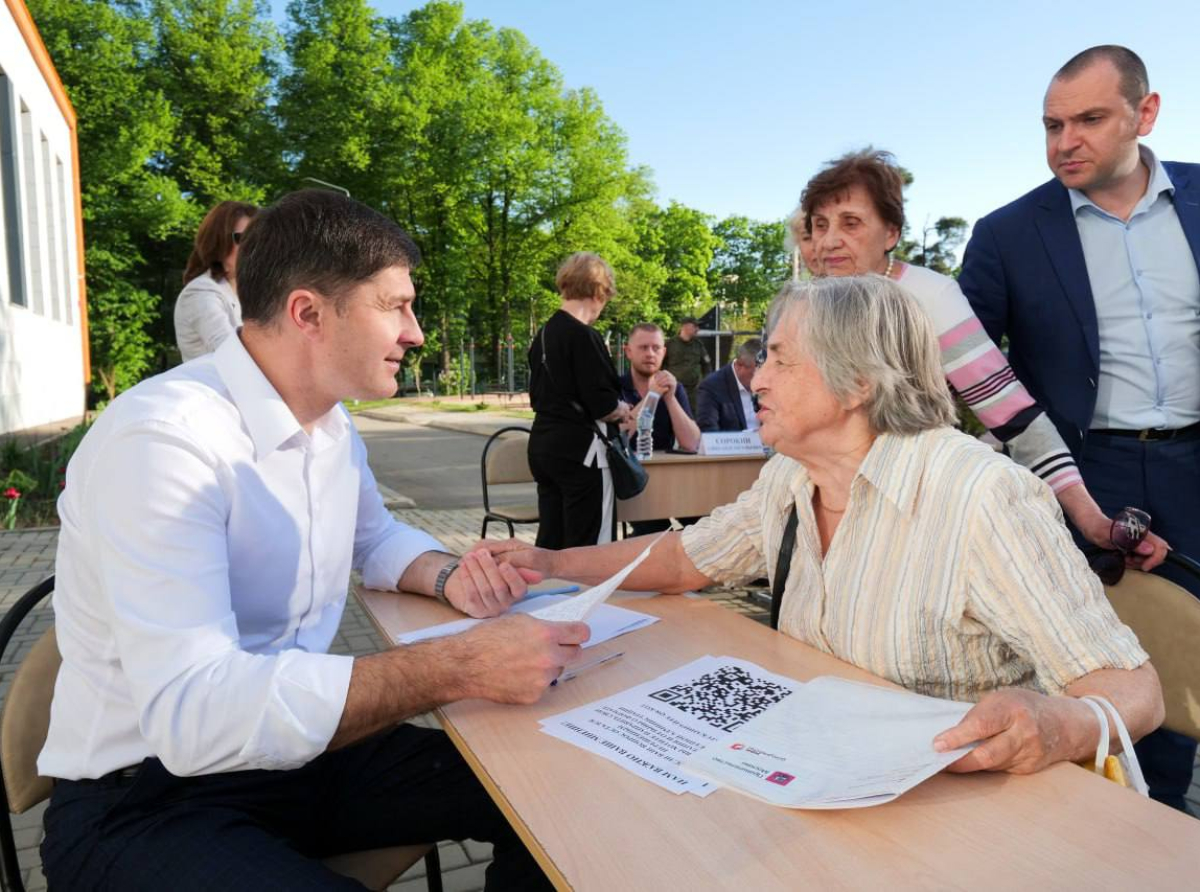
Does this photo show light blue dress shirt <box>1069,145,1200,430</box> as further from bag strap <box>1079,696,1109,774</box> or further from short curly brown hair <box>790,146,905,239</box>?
bag strap <box>1079,696,1109,774</box>

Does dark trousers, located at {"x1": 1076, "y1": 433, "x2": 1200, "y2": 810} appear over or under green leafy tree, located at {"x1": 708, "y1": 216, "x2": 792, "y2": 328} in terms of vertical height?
under

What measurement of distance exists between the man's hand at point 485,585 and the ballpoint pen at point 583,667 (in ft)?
1.32

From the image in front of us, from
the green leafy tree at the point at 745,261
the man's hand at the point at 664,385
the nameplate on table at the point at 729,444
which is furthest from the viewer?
the green leafy tree at the point at 745,261

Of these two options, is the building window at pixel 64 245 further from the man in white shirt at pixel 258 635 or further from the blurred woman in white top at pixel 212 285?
the man in white shirt at pixel 258 635

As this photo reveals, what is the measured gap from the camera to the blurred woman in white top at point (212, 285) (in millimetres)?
3979

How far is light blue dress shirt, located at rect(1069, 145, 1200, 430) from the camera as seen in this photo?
257 cm

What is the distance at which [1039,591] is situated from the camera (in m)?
1.49

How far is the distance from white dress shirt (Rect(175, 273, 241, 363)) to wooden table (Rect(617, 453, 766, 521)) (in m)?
2.41

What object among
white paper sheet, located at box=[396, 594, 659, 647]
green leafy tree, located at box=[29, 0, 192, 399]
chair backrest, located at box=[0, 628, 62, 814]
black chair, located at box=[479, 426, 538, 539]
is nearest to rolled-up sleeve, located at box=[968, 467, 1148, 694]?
white paper sheet, located at box=[396, 594, 659, 647]

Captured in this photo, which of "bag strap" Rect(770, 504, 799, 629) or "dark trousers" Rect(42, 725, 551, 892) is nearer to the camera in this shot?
"dark trousers" Rect(42, 725, 551, 892)

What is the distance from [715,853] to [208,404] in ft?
3.91

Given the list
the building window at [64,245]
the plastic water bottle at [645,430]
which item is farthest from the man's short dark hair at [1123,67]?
the building window at [64,245]

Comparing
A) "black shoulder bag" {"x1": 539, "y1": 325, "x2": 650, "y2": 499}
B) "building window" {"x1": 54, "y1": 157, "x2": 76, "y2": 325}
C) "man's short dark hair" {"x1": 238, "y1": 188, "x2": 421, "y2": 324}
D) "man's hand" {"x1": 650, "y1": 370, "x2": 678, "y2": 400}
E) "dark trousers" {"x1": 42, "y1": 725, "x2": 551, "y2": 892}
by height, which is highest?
"building window" {"x1": 54, "y1": 157, "x2": 76, "y2": 325}

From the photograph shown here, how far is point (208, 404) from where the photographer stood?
63.9 inches
